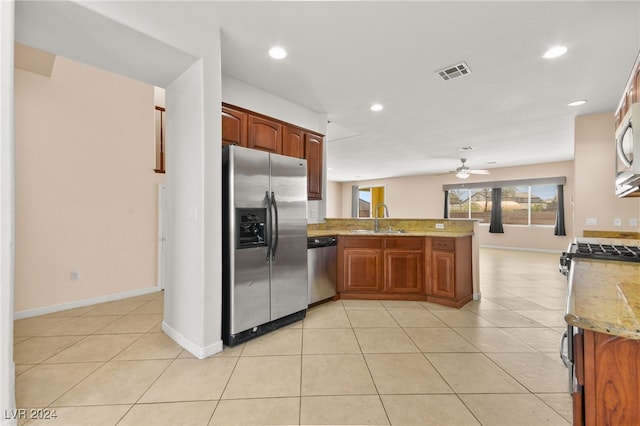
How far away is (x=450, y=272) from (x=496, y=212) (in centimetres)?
707

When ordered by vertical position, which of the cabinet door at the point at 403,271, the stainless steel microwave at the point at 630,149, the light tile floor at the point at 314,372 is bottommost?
the light tile floor at the point at 314,372

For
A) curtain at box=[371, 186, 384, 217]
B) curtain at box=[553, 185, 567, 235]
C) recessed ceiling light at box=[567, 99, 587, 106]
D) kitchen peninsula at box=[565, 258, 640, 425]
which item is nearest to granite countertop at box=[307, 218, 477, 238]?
recessed ceiling light at box=[567, 99, 587, 106]

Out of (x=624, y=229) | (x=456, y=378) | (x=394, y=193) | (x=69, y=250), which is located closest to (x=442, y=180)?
(x=394, y=193)

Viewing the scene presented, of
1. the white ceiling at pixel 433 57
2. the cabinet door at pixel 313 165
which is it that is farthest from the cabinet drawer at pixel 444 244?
the white ceiling at pixel 433 57

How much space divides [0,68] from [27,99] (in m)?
2.56

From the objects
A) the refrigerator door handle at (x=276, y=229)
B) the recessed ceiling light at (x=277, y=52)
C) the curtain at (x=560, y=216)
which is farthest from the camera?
the curtain at (x=560, y=216)

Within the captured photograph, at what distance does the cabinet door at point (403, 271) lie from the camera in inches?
144

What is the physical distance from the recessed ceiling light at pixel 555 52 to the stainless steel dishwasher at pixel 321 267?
9.48ft

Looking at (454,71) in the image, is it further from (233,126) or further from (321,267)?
(321,267)

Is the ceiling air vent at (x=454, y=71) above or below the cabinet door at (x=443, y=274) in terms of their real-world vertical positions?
above

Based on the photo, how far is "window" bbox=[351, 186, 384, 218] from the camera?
1252 cm

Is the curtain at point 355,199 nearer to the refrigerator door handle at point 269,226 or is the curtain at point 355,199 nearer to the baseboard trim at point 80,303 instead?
the baseboard trim at point 80,303

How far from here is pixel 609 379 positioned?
2.31 feet

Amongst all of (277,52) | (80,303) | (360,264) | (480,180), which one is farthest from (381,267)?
(480,180)
